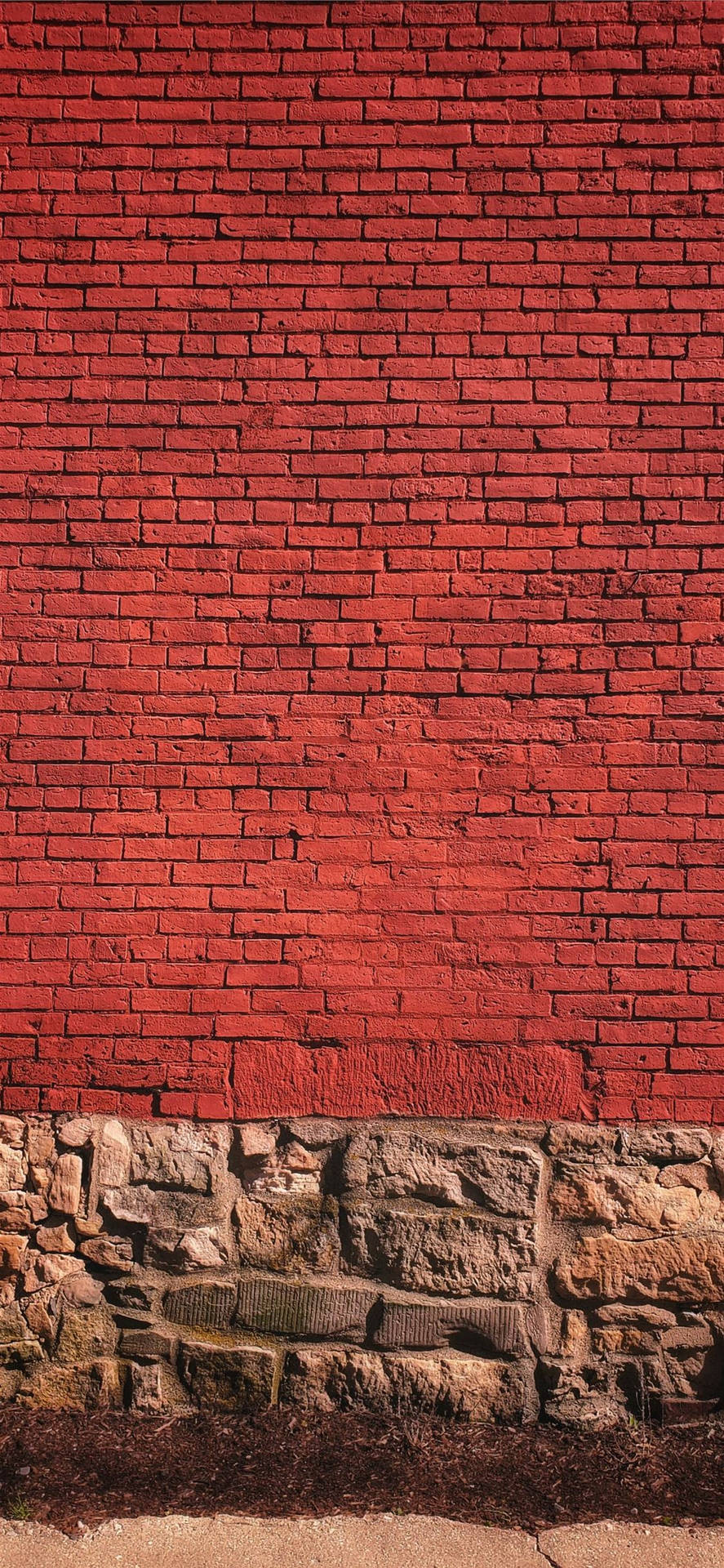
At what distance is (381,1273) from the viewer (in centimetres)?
336

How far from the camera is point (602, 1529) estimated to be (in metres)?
2.88

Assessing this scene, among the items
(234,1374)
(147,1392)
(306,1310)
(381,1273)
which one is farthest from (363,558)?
(147,1392)

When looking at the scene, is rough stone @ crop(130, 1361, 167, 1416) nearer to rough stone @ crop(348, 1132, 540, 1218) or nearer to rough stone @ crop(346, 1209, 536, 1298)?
rough stone @ crop(346, 1209, 536, 1298)

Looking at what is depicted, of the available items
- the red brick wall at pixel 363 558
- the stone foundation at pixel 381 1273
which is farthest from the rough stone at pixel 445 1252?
the red brick wall at pixel 363 558

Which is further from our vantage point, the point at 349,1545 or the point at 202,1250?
Result: the point at 202,1250

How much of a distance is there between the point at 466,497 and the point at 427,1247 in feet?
7.68

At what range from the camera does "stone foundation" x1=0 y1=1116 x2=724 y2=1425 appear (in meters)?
3.33

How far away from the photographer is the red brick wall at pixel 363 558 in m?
3.42

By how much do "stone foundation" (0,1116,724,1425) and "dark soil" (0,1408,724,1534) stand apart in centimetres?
7

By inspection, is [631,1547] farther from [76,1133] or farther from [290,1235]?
[76,1133]

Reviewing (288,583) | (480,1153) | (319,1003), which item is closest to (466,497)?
(288,583)

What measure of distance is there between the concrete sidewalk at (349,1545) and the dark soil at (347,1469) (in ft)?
0.14

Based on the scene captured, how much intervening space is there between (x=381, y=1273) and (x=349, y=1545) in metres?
0.72

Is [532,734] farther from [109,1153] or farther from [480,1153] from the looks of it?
[109,1153]
